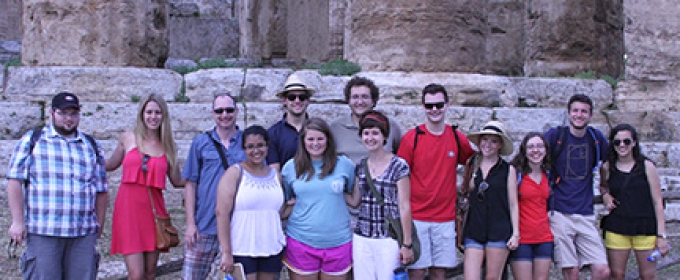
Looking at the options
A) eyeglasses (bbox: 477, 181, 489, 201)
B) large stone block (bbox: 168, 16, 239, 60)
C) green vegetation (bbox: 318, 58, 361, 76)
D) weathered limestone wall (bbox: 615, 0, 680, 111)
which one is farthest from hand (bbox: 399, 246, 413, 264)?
large stone block (bbox: 168, 16, 239, 60)

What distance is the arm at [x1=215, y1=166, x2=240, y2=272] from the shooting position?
4336 mm

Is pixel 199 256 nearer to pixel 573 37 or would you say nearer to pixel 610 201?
pixel 610 201

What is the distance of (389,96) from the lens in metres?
8.32

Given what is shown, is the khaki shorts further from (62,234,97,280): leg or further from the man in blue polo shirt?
(62,234,97,280): leg

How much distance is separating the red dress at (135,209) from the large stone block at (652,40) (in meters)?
7.18

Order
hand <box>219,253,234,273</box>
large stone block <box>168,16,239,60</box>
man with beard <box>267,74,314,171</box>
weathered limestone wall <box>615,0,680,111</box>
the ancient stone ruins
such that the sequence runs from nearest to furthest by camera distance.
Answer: hand <box>219,253,234,273</box> < man with beard <box>267,74,314,171</box> < the ancient stone ruins < weathered limestone wall <box>615,0,680,111</box> < large stone block <box>168,16,239,60</box>

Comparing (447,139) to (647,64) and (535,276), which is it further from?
(647,64)

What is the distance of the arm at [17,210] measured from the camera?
4203 millimetres

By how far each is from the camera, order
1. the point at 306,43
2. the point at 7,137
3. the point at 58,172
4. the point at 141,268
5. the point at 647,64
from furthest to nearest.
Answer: the point at 306,43, the point at 647,64, the point at 7,137, the point at 141,268, the point at 58,172

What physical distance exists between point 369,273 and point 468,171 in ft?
3.06

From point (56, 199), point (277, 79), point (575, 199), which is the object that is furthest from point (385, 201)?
point (277, 79)

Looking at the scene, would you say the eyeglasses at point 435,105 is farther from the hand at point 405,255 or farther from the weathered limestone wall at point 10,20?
the weathered limestone wall at point 10,20

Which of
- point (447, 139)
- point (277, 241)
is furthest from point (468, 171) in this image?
point (277, 241)

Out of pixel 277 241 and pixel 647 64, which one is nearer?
pixel 277 241
